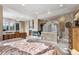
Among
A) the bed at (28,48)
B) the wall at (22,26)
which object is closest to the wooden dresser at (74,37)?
the bed at (28,48)

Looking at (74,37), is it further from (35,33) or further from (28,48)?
(28,48)

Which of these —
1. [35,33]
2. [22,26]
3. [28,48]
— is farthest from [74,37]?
[22,26]

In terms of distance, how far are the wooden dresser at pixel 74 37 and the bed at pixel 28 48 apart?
11.0 inches

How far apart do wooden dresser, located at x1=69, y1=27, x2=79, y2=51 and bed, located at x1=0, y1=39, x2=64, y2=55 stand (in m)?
0.28

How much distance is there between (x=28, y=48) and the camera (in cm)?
186

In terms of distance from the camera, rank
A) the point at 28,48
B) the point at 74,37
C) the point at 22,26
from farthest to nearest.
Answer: the point at 22,26
the point at 74,37
the point at 28,48

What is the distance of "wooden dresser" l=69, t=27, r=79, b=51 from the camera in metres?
1.93

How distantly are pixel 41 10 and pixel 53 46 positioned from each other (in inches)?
29.0

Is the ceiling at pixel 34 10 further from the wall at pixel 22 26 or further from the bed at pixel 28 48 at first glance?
the bed at pixel 28 48

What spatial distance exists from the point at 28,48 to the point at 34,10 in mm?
744

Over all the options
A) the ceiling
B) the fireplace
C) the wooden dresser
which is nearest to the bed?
the fireplace

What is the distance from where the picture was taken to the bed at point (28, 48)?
5.95ft

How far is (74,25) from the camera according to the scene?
76.5 inches
